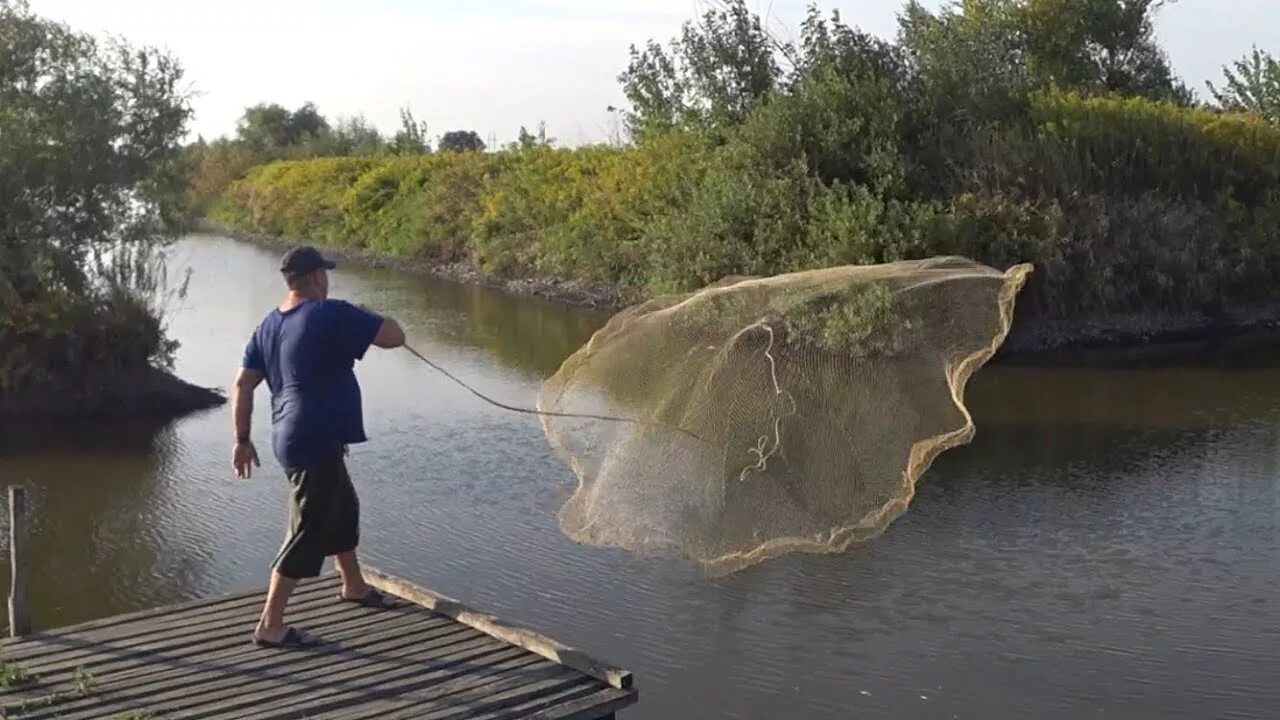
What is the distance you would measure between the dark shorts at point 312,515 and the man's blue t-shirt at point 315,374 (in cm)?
9

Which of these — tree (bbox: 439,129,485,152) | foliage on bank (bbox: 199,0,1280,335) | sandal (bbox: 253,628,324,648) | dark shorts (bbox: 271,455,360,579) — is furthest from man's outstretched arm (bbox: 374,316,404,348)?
tree (bbox: 439,129,485,152)

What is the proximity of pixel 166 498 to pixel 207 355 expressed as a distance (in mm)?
9492

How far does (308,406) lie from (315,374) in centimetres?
17

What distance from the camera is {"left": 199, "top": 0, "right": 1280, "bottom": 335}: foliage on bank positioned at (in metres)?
25.2

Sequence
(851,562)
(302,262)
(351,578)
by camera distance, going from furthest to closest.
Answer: (851,562) < (351,578) < (302,262)

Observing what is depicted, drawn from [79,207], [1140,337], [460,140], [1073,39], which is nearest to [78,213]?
[79,207]

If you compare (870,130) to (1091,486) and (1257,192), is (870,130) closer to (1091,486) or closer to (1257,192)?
(1257,192)

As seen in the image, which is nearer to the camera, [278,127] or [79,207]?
[79,207]

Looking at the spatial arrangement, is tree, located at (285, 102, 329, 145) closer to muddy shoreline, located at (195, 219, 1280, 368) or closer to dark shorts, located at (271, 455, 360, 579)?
muddy shoreline, located at (195, 219, 1280, 368)

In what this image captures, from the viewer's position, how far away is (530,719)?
6625 millimetres

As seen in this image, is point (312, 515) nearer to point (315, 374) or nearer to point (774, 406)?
point (315, 374)

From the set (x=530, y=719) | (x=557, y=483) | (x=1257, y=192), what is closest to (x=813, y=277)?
(x=530, y=719)

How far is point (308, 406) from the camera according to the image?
7121 mm

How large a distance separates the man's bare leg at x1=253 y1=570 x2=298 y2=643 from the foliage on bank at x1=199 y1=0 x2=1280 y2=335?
1746cm
